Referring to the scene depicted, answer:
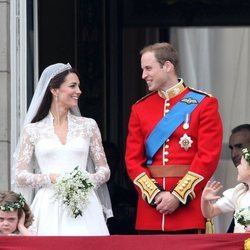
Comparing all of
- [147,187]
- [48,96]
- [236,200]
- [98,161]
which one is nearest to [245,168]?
[236,200]

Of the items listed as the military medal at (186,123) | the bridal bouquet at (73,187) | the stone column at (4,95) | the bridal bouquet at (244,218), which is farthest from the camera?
the stone column at (4,95)

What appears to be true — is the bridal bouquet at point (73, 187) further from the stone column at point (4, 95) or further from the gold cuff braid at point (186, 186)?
the stone column at point (4, 95)

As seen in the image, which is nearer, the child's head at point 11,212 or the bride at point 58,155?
the child's head at point 11,212

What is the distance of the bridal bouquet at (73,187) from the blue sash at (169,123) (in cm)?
52

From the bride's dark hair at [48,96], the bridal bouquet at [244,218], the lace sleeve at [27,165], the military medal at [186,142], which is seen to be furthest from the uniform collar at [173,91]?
the bridal bouquet at [244,218]

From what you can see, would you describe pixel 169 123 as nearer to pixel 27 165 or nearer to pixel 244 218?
pixel 27 165

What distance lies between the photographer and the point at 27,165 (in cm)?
1089

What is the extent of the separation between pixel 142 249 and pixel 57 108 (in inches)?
68.7

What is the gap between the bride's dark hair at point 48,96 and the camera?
435 inches

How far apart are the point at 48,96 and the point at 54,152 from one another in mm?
449

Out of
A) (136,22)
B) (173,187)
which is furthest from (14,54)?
(136,22)

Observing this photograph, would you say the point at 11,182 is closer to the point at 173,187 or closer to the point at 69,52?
the point at 173,187

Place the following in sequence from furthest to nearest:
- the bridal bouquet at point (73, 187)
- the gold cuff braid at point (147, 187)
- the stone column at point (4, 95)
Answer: the stone column at point (4, 95), the gold cuff braid at point (147, 187), the bridal bouquet at point (73, 187)

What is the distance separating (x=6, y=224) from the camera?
33.7 feet
